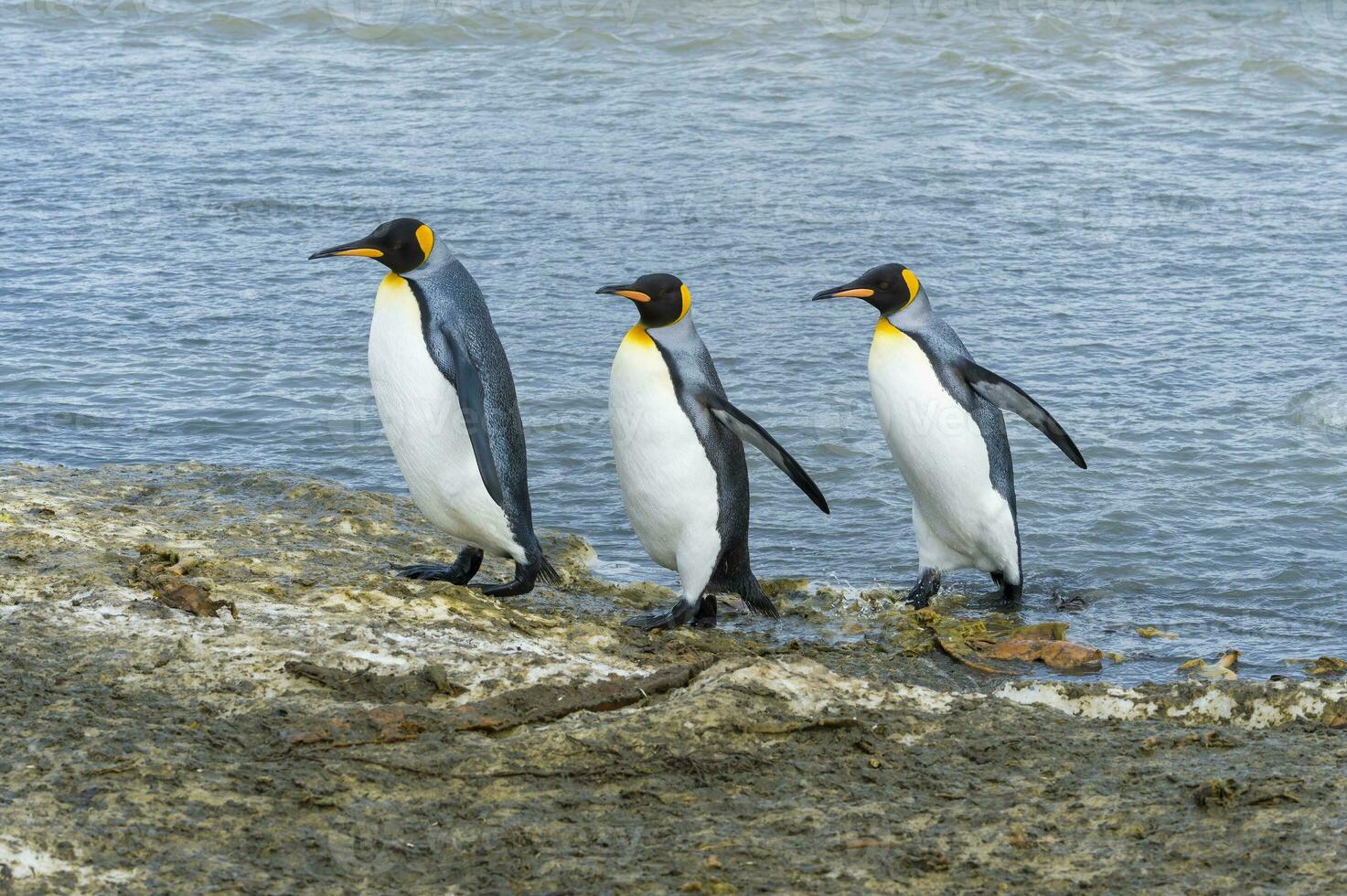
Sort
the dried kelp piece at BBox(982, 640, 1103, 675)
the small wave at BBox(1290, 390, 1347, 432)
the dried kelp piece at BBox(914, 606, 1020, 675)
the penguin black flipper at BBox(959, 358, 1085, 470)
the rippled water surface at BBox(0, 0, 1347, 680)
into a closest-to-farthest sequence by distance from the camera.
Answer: the dried kelp piece at BBox(914, 606, 1020, 675) → the dried kelp piece at BBox(982, 640, 1103, 675) → the penguin black flipper at BBox(959, 358, 1085, 470) → the rippled water surface at BBox(0, 0, 1347, 680) → the small wave at BBox(1290, 390, 1347, 432)

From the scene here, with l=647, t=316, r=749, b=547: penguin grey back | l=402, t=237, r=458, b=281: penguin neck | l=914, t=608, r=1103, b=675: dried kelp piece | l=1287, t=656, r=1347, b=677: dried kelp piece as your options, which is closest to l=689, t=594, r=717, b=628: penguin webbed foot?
l=647, t=316, r=749, b=547: penguin grey back

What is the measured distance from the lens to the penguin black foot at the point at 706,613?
527cm

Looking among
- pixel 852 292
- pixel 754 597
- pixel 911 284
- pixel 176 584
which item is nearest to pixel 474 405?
pixel 176 584

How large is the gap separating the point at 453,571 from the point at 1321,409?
4.35 meters

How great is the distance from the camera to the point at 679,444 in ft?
16.6

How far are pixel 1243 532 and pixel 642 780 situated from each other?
3.69m

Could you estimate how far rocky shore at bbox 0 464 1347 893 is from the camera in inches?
121

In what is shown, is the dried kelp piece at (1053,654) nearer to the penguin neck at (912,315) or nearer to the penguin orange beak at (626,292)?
the penguin neck at (912,315)

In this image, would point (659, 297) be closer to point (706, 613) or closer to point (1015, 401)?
point (706, 613)

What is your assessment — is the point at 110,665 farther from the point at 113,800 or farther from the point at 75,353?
the point at 75,353

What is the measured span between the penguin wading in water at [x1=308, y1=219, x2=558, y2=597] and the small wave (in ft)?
13.1

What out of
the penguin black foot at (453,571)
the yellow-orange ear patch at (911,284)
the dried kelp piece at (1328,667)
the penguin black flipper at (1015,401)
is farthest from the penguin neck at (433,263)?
the dried kelp piece at (1328,667)

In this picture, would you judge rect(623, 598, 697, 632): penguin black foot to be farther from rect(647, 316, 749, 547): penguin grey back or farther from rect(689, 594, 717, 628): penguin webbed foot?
rect(647, 316, 749, 547): penguin grey back

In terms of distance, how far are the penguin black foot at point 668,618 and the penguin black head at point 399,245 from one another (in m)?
1.34
